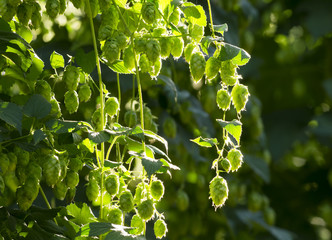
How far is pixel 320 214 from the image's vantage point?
9.74ft

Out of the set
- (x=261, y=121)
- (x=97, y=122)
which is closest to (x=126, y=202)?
(x=97, y=122)

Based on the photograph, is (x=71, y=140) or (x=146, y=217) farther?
(x=71, y=140)

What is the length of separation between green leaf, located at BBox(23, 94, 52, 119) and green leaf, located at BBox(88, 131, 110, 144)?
92 mm

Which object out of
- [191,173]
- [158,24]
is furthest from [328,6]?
[158,24]

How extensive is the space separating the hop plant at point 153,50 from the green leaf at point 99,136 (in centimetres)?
13

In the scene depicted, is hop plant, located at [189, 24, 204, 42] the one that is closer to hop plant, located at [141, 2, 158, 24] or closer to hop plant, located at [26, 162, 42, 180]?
hop plant, located at [141, 2, 158, 24]

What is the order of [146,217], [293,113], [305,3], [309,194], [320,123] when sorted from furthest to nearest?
1. [309,194]
2. [293,113]
3. [305,3]
4. [320,123]
5. [146,217]

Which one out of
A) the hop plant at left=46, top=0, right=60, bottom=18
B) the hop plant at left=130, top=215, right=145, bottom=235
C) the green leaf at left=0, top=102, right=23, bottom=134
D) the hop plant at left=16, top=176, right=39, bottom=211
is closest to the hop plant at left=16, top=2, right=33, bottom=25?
the hop plant at left=46, top=0, right=60, bottom=18

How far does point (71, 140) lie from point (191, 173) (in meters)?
1.23

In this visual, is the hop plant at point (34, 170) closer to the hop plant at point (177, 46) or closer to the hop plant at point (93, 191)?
the hop plant at point (93, 191)

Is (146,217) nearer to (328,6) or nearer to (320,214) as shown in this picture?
(328,6)

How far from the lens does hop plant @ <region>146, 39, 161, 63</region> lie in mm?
1044

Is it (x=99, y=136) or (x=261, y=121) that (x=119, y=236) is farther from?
(x=261, y=121)

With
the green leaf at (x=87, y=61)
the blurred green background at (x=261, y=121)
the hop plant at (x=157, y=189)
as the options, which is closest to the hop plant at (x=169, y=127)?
the blurred green background at (x=261, y=121)
